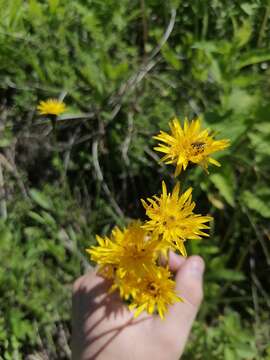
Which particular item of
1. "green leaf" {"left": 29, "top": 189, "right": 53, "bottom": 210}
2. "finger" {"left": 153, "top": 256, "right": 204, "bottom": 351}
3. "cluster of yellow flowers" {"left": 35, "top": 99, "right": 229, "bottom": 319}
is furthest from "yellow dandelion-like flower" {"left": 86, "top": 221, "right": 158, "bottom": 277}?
"green leaf" {"left": 29, "top": 189, "right": 53, "bottom": 210}

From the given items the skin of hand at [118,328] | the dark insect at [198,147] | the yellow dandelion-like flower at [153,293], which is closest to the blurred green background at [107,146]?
the skin of hand at [118,328]

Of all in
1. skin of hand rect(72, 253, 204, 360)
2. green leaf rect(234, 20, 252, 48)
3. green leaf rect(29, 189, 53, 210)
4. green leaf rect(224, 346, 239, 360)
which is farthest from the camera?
green leaf rect(29, 189, 53, 210)

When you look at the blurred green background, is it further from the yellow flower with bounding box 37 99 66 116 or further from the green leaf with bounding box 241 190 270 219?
the yellow flower with bounding box 37 99 66 116

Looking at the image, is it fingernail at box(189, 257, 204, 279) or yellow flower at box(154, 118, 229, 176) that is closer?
yellow flower at box(154, 118, 229, 176)

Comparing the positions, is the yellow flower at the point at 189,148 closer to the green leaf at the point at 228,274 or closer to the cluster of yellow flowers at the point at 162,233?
the cluster of yellow flowers at the point at 162,233

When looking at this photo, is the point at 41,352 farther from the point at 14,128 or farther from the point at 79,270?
the point at 14,128

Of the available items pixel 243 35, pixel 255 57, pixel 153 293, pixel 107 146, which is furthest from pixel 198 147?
pixel 107 146

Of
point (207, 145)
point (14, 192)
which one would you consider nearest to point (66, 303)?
point (14, 192)
